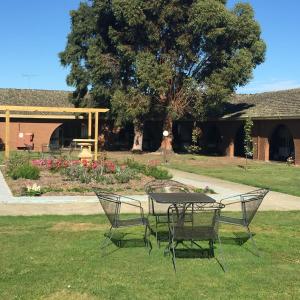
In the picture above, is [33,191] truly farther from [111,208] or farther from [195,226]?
[195,226]

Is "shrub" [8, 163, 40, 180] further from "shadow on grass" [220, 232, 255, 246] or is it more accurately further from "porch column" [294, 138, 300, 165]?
"porch column" [294, 138, 300, 165]

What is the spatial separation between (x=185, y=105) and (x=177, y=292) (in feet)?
93.0

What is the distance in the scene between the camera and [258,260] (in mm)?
7297

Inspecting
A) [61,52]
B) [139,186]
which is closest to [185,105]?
[61,52]

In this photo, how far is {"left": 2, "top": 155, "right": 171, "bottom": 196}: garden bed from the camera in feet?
47.0

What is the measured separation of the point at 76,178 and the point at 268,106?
20711 mm

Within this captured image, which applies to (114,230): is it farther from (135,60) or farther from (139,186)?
(135,60)

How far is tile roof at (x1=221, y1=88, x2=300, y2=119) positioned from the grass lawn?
72.7 ft

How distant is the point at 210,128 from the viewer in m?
42.1

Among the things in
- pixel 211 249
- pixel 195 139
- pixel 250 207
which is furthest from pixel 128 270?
pixel 195 139

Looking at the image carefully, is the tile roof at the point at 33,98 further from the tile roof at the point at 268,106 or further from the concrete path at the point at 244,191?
the concrete path at the point at 244,191

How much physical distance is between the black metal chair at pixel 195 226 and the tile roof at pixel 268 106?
2193cm

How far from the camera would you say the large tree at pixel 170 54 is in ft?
103

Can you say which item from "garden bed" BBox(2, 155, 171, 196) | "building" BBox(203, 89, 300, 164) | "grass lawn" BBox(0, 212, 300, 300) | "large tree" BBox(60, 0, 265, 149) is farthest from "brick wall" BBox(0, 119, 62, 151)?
"grass lawn" BBox(0, 212, 300, 300)
